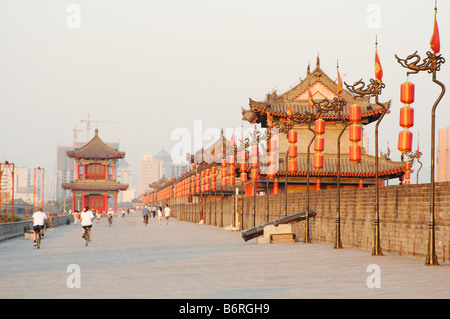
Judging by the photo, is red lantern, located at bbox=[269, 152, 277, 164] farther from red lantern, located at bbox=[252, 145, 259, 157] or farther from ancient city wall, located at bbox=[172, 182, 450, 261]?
ancient city wall, located at bbox=[172, 182, 450, 261]

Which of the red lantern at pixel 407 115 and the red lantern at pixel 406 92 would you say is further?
the red lantern at pixel 407 115

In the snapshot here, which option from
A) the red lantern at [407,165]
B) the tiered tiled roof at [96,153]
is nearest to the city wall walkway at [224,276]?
the red lantern at [407,165]

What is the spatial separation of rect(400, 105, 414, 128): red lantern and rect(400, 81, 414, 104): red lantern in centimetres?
20

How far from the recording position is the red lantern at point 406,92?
15.5 m

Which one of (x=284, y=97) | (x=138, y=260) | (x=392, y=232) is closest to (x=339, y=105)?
(x=392, y=232)

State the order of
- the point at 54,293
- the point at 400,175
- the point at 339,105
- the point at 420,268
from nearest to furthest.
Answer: the point at 54,293 < the point at 420,268 < the point at 339,105 < the point at 400,175

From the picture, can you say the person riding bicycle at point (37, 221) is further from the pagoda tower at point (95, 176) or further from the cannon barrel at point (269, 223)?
the pagoda tower at point (95, 176)

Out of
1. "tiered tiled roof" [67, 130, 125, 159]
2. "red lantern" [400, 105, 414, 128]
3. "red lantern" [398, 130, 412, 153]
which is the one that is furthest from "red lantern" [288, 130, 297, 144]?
"tiered tiled roof" [67, 130, 125, 159]

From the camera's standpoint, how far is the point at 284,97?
48.3m

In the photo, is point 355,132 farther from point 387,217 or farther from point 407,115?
point 407,115

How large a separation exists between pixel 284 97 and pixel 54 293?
1568 inches

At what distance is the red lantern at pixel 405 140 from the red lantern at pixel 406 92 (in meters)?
0.93
